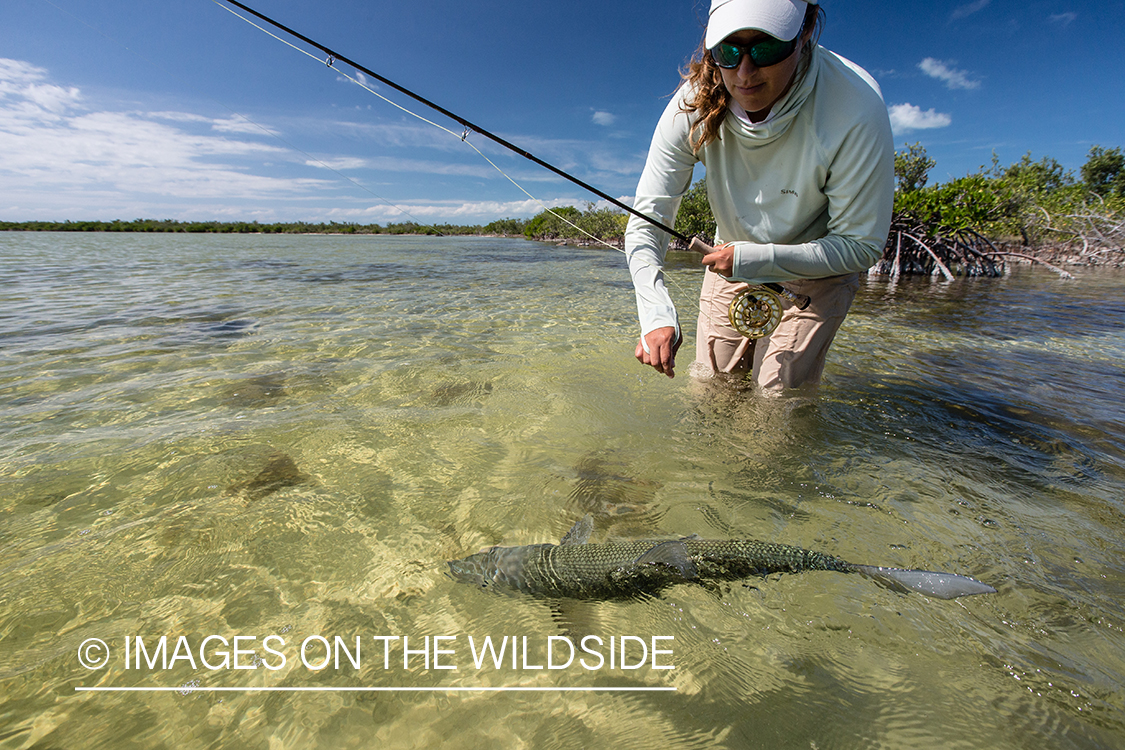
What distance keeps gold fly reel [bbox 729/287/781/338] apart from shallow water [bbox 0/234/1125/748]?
2.25 ft

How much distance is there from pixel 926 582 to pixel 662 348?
1.58 metres

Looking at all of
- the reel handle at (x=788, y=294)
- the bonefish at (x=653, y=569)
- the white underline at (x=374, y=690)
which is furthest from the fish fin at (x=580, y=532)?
the reel handle at (x=788, y=294)

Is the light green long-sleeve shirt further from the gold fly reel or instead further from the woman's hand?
the gold fly reel

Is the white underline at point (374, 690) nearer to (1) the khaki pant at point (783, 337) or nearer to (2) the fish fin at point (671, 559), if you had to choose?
(2) the fish fin at point (671, 559)

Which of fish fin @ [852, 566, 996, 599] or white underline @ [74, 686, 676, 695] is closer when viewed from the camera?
white underline @ [74, 686, 676, 695]

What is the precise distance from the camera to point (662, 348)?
2.56m

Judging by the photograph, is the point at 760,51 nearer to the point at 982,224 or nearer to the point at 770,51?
the point at 770,51

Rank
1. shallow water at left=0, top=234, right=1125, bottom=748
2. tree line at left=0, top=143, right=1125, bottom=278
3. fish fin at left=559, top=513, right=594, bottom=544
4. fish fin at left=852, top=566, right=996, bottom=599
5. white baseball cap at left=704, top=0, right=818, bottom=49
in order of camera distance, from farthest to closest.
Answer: tree line at left=0, top=143, right=1125, bottom=278, fish fin at left=559, top=513, right=594, bottom=544, white baseball cap at left=704, top=0, right=818, bottom=49, fish fin at left=852, top=566, right=996, bottom=599, shallow water at left=0, top=234, right=1125, bottom=748

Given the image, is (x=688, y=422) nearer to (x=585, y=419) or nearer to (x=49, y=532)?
(x=585, y=419)

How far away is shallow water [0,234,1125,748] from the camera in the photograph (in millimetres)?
1640

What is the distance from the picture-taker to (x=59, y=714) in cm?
163

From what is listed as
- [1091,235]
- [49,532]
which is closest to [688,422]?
[49,532]

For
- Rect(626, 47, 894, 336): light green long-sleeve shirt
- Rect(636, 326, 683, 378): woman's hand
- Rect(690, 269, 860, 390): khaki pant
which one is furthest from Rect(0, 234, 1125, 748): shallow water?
Rect(626, 47, 894, 336): light green long-sleeve shirt

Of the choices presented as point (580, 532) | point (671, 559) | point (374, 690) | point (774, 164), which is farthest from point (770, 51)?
point (374, 690)
